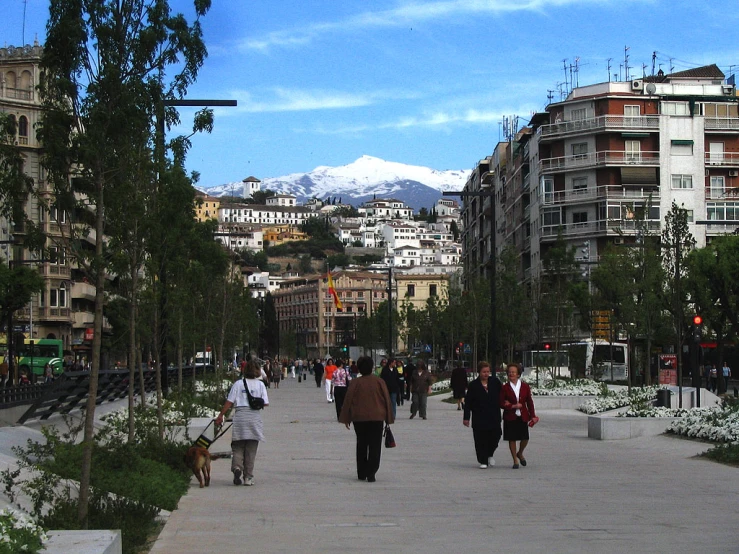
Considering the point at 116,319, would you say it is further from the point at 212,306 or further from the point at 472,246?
the point at 472,246

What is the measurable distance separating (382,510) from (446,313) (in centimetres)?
6149

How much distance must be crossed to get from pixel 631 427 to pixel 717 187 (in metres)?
63.8

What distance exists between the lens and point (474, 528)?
35.9 ft

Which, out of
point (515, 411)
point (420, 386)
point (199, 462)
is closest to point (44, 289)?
point (420, 386)

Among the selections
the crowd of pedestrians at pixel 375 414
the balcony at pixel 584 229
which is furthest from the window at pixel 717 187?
the crowd of pedestrians at pixel 375 414

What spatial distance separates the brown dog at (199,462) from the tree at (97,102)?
4.35 m

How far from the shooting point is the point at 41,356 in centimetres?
6706

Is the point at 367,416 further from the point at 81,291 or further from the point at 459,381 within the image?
the point at 81,291

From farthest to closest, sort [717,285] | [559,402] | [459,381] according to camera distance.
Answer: [717,285] < [559,402] < [459,381]

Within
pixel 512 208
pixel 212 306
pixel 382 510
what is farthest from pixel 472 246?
pixel 382 510

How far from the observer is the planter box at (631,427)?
23797 mm

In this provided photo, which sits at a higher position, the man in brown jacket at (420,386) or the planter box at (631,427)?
the man in brown jacket at (420,386)

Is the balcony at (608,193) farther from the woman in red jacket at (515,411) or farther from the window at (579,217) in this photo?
the woman in red jacket at (515,411)

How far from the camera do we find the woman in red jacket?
17391mm
